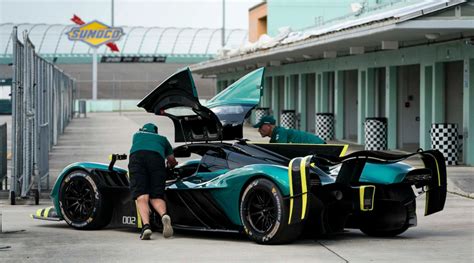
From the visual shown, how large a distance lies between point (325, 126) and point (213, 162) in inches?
1007

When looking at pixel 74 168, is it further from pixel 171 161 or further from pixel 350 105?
pixel 350 105

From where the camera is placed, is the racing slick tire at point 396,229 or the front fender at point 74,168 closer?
the racing slick tire at point 396,229

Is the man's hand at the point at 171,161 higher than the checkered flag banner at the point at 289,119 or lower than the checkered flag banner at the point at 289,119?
lower

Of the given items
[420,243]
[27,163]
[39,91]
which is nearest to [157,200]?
[420,243]

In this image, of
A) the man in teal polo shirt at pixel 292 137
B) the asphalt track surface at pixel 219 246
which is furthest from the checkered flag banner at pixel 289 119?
the man in teal polo shirt at pixel 292 137

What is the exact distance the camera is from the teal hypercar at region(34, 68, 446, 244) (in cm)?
1006

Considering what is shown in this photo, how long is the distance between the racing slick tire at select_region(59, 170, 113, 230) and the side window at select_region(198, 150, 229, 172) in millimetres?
1236

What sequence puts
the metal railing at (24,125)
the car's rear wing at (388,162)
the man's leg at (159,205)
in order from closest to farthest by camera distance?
the car's rear wing at (388,162)
the man's leg at (159,205)
the metal railing at (24,125)

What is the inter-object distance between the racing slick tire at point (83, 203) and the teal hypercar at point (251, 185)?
11 millimetres

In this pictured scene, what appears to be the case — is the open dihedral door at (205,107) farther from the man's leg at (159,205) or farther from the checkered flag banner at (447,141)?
the checkered flag banner at (447,141)

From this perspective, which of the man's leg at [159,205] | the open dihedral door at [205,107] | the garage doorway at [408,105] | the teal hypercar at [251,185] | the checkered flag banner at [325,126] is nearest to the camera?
the teal hypercar at [251,185]

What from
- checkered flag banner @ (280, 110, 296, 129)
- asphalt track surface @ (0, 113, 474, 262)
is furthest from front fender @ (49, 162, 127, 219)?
checkered flag banner @ (280, 110, 296, 129)

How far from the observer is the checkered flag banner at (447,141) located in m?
23.6

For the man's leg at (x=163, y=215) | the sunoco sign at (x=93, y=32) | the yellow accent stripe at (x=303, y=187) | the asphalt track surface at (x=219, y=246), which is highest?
the sunoco sign at (x=93, y=32)
